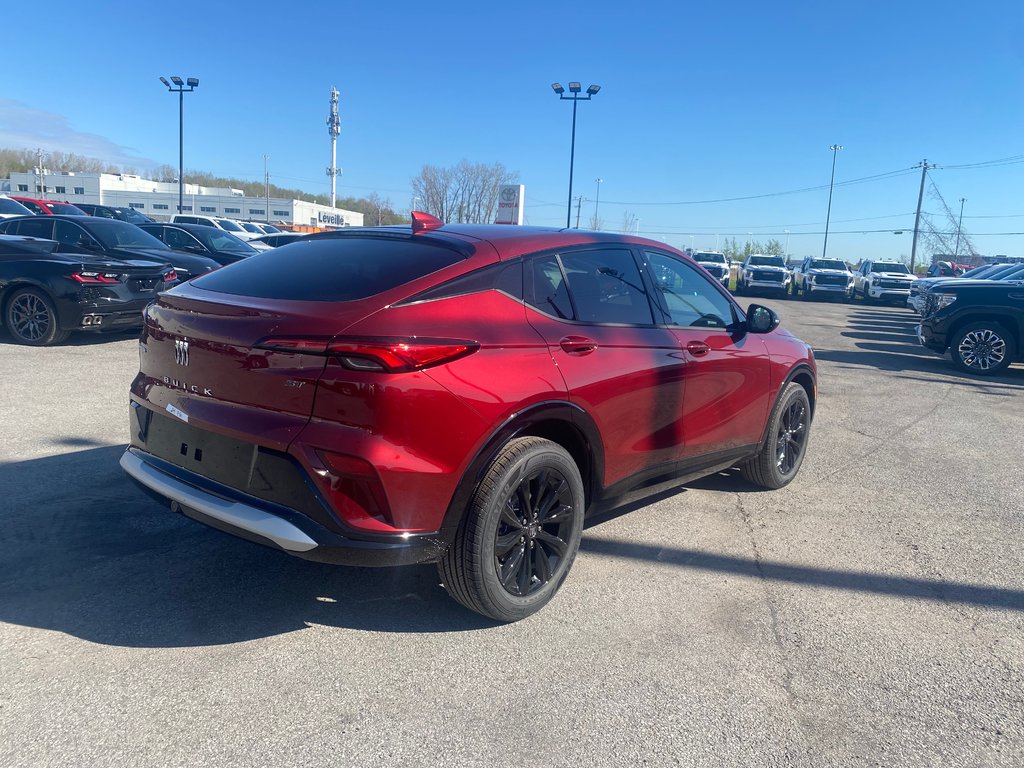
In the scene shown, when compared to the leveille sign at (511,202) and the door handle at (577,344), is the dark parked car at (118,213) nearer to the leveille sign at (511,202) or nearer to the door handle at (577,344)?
the leveille sign at (511,202)

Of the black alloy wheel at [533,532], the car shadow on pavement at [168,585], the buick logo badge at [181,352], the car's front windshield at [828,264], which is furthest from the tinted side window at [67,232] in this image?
the car's front windshield at [828,264]

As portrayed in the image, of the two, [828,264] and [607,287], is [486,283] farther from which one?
[828,264]

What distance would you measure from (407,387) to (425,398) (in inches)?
3.3

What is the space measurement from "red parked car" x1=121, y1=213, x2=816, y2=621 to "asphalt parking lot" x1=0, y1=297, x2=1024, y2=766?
0.41 m

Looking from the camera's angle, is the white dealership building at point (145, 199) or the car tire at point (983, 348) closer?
the car tire at point (983, 348)

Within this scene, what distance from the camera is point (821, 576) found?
4.07m

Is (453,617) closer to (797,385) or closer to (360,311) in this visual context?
(360,311)

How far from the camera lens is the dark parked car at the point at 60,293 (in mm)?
9133

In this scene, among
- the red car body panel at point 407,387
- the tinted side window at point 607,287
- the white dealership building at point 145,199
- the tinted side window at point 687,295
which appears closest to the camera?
the red car body panel at point 407,387

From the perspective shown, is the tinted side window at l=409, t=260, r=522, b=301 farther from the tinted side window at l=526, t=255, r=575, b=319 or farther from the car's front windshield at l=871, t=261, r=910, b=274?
the car's front windshield at l=871, t=261, r=910, b=274

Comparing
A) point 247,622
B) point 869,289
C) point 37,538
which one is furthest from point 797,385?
point 869,289

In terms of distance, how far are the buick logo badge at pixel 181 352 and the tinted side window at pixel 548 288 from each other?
1469 mm

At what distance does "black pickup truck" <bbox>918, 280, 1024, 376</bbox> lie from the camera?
37.4ft

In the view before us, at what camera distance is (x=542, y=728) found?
267cm
